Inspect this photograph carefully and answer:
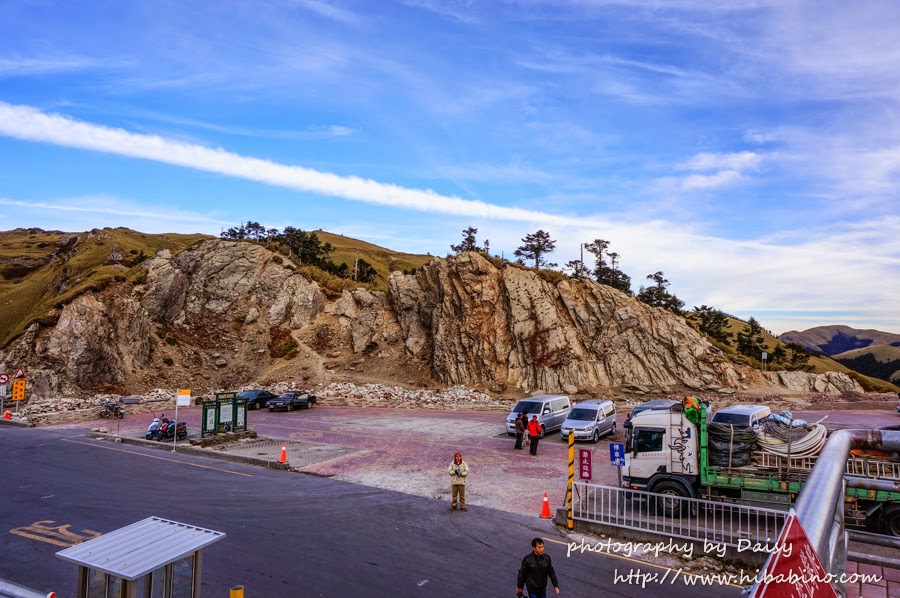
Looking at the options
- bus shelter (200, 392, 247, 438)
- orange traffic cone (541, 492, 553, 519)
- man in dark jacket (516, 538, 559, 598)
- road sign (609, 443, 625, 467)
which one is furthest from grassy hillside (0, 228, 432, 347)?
man in dark jacket (516, 538, 559, 598)

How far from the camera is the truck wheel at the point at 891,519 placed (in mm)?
11523

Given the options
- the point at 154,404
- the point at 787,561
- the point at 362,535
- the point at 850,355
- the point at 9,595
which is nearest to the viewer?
the point at 787,561

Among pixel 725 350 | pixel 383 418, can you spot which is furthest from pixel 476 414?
pixel 725 350

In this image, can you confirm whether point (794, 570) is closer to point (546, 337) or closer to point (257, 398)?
point (257, 398)

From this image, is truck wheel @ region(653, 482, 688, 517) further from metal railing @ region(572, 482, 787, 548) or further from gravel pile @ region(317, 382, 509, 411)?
gravel pile @ region(317, 382, 509, 411)

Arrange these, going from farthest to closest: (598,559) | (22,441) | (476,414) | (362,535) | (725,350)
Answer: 1. (725,350)
2. (476,414)
3. (22,441)
4. (362,535)
5. (598,559)

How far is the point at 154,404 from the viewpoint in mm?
38781

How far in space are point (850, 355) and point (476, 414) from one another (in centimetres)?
11570

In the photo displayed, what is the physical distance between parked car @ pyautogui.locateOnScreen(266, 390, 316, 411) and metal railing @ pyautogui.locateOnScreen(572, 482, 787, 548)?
90.3 ft

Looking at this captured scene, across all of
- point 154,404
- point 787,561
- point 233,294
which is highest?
point 233,294

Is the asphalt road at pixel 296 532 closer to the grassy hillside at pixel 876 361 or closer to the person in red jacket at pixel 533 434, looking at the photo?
Result: the person in red jacket at pixel 533 434

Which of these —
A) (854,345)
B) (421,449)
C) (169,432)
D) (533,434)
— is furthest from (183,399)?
(854,345)

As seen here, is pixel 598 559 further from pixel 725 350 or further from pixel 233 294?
pixel 233 294

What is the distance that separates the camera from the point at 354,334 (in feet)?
191
